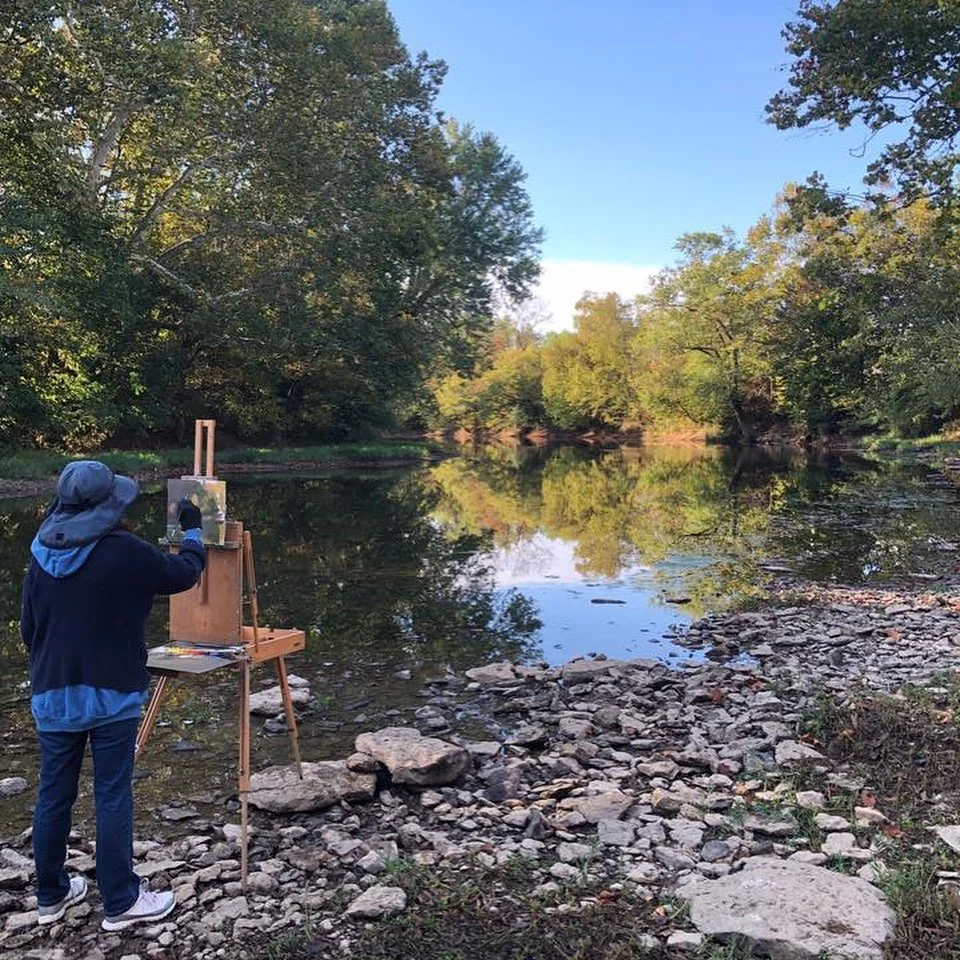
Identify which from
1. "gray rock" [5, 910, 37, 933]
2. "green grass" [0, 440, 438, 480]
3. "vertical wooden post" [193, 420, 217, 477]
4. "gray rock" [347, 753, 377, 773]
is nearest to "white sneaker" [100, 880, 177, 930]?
"gray rock" [5, 910, 37, 933]

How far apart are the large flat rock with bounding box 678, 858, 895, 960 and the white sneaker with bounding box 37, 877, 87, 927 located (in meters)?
3.11

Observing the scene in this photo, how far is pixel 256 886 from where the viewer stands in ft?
13.9

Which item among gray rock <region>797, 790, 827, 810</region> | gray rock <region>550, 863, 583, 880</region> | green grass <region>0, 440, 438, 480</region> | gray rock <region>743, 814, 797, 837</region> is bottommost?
gray rock <region>550, 863, 583, 880</region>

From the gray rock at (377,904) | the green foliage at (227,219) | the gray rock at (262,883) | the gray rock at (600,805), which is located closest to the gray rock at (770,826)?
the gray rock at (600,805)

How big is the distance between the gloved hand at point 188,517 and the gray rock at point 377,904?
7.03 feet

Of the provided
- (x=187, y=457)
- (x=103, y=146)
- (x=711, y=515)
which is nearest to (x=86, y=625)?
(x=711, y=515)

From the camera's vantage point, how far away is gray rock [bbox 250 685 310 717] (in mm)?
7305

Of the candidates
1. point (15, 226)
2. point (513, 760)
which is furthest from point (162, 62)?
point (513, 760)

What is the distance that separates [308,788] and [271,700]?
7.55 ft

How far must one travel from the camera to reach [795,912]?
11.9 ft

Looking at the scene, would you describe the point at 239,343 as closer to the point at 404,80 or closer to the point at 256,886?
the point at 404,80

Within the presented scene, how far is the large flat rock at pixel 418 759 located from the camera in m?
5.53

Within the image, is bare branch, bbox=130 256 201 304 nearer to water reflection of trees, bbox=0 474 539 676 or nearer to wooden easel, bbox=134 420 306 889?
water reflection of trees, bbox=0 474 539 676

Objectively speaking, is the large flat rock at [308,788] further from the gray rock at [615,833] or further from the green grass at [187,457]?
the green grass at [187,457]
